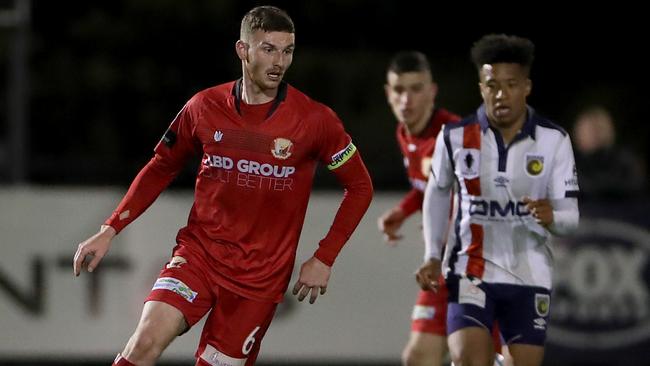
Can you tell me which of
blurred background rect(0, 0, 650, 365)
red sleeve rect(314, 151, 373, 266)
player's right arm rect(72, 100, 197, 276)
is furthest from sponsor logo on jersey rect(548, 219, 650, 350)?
player's right arm rect(72, 100, 197, 276)

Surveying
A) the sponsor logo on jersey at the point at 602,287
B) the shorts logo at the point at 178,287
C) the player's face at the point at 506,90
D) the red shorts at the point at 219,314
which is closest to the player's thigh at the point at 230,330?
the red shorts at the point at 219,314

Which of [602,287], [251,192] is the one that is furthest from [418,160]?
[602,287]

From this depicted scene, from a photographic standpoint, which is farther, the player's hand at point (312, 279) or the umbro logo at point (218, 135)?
the umbro logo at point (218, 135)

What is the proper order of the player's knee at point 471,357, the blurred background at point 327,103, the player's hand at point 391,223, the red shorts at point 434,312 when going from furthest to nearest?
the blurred background at point 327,103
the player's hand at point 391,223
the red shorts at point 434,312
the player's knee at point 471,357

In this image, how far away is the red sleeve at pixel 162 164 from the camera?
542 cm

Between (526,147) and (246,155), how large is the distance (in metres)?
1.29

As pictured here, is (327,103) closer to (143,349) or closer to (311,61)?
(311,61)

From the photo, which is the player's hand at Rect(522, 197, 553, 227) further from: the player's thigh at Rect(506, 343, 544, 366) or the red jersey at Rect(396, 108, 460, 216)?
the red jersey at Rect(396, 108, 460, 216)

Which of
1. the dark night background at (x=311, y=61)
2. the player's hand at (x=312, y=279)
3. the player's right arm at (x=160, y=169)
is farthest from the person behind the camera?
the dark night background at (x=311, y=61)

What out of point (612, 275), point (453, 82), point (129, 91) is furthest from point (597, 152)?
point (129, 91)

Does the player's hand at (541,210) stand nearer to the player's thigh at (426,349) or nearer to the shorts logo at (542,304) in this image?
the shorts logo at (542,304)

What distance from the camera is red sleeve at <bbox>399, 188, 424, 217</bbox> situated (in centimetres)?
691

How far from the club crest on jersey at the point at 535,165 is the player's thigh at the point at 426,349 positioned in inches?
54.2

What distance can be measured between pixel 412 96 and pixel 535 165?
1328 mm
